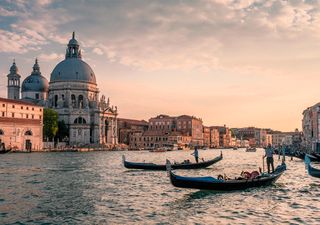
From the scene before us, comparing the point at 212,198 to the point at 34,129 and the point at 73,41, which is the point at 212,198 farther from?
the point at 73,41

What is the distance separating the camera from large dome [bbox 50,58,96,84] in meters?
97.8

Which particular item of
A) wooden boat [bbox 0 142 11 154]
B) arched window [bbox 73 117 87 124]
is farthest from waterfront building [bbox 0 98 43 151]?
arched window [bbox 73 117 87 124]

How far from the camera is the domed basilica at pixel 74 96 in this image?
93500 millimetres

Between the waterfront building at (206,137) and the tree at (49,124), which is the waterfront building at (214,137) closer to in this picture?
the waterfront building at (206,137)

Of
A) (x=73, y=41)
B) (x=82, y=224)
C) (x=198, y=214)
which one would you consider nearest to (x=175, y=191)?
(x=198, y=214)

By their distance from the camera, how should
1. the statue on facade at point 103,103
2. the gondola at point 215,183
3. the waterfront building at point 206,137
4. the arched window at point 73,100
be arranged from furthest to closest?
the waterfront building at point 206,137 < the statue on facade at point 103,103 < the arched window at point 73,100 < the gondola at point 215,183

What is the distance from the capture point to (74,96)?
9800 cm

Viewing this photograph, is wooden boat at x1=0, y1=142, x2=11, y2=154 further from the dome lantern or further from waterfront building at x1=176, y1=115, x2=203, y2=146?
waterfront building at x1=176, y1=115, x2=203, y2=146

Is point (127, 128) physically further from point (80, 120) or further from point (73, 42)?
point (73, 42)

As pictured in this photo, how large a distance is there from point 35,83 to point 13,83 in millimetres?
5894

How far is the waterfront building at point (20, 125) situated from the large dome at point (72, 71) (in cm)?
2600

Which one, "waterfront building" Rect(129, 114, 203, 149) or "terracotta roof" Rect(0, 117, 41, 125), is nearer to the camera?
"terracotta roof" Rect(0, 117, 41, 125)

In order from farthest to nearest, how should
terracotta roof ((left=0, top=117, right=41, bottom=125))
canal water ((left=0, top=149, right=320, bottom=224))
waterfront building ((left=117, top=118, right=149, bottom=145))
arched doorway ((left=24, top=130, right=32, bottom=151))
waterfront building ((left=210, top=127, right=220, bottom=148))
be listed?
waterfront building ((left=210, top=127, right=220, bottom=148)) → waterfront building ((left=117, top=118, right=149, bottom=145)) → arched doorway ((left=24, top=130, right=32, bottom=151)) → terracotta roof ((left=0, top=117, right=41, bottom=125)) → canal water ((left=0, top=149, right=320, bottom=224))

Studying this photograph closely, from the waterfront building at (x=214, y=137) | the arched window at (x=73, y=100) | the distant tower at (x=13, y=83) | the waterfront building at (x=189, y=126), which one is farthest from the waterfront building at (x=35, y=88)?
the waterfront building at (x=214, y=137)
